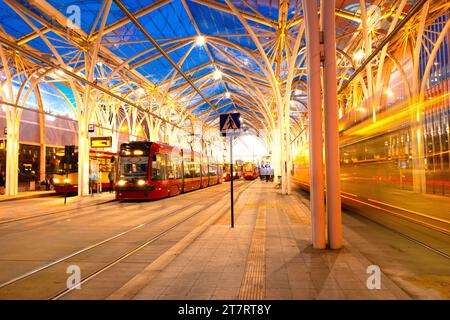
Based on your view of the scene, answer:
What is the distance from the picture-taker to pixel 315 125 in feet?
21.5

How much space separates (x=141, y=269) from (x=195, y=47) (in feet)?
88.6

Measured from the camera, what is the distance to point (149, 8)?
20766 mm

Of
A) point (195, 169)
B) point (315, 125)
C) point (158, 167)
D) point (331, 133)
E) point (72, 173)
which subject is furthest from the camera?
point (195, 169)

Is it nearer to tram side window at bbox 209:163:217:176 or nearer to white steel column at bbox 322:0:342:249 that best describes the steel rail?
white steel column at bbox 322:0:342:249

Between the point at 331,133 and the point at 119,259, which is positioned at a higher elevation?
the point at 331,133

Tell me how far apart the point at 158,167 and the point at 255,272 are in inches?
539

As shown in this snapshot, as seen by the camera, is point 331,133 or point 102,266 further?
Result: point 331,133

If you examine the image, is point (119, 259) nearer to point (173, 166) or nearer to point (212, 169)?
point (173, 166)

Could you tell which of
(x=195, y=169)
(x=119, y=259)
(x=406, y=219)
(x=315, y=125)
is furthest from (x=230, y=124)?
(x=195, y=169)

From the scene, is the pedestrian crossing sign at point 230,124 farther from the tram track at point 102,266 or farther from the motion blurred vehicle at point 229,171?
the motion blurred vehicle at point 229,171

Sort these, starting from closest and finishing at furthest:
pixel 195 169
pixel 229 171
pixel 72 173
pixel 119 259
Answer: pixel 119 259 < pixel 72 173 < pixel 195 169 < pixel 229 171

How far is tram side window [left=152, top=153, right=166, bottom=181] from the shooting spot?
17.6 metres

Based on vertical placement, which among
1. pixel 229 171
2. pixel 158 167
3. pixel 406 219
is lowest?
pixel 406 219
